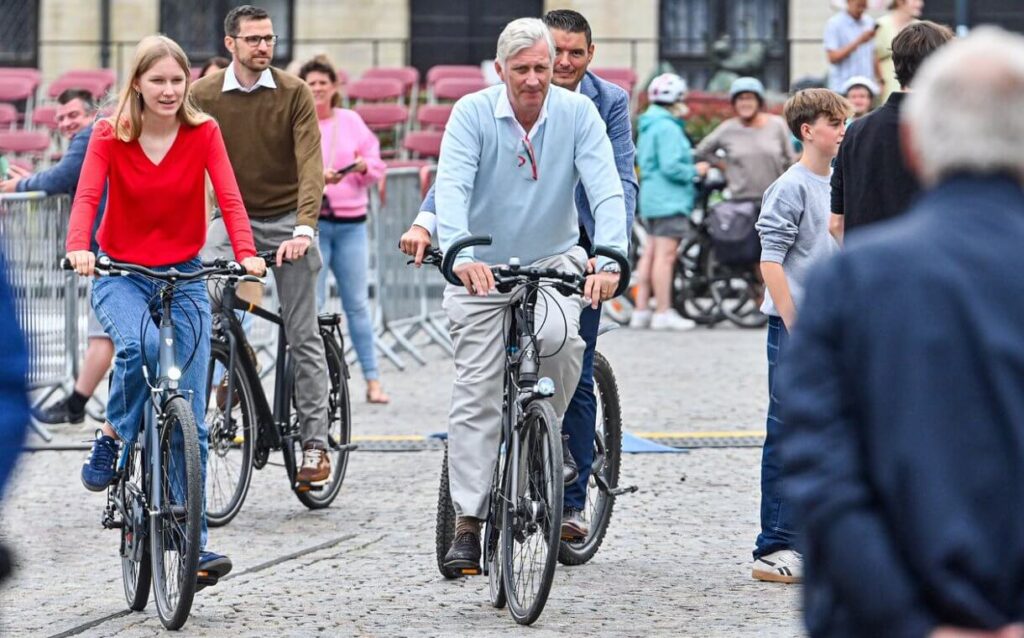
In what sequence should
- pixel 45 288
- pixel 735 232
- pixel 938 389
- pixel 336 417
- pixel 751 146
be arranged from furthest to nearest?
pixel 751 146 < pixel 735 232 < pixel 45 288 < pixel 336 417 < pixel 938 389

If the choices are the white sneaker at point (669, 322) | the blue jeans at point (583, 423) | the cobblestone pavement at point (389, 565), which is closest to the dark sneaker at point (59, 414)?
the cobblestone pavement at point (389, 565)

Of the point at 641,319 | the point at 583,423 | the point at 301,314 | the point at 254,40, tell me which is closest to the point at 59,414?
the point at 301,314

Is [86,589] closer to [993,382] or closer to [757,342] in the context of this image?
[993,382]

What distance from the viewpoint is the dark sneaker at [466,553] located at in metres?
6.49

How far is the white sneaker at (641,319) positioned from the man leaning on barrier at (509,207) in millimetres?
9984

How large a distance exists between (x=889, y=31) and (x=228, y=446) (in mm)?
10335

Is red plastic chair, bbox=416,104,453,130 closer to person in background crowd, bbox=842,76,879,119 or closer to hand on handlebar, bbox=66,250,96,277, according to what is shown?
person in background crowd, bbox=842,76,879,119

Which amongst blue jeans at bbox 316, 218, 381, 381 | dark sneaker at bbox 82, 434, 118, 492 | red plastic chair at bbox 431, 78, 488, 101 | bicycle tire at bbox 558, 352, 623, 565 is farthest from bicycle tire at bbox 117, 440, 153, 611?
red plastic chair at bbox 431, 78, 488, 101

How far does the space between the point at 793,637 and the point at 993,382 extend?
3287 millimetres

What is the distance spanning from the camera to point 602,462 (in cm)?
729

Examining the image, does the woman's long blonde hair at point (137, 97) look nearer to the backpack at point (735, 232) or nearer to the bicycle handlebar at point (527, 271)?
the bicycle handlebar at point (527, 271)

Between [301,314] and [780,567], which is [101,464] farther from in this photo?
[780,567]

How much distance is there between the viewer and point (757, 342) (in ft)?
50.1

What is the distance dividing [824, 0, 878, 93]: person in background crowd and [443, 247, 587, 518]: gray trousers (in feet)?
38.6
